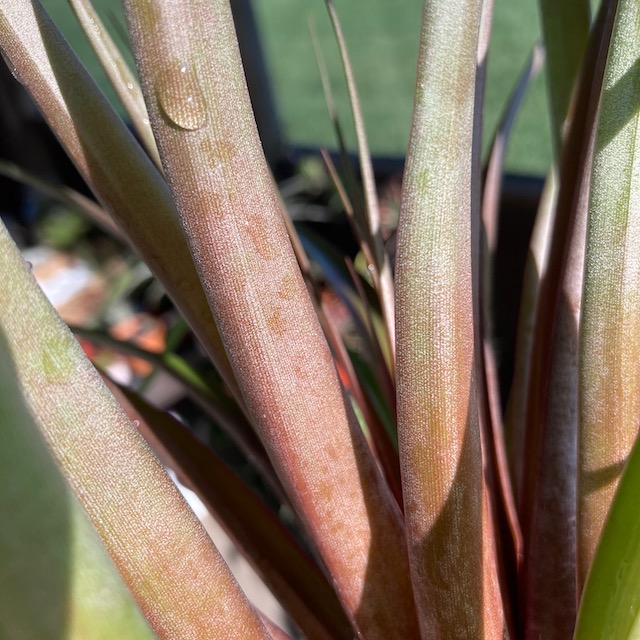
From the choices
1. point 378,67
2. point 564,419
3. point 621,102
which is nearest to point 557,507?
point 564,419

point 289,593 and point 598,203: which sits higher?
point 598,203

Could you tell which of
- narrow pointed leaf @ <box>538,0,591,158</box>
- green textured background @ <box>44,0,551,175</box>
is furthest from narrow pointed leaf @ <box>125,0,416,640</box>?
green textured background @ <box>44,0,551,175</box>

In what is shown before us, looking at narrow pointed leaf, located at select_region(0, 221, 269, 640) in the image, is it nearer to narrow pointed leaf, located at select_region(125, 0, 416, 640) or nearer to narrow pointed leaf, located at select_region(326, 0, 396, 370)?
narrow pointed leaf, located at select_region(125, 0, 416, 640)

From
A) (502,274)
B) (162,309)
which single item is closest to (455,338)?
(502,274)

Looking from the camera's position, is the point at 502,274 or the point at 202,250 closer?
the point at 202,250

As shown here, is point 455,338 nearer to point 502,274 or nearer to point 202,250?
point 202,250

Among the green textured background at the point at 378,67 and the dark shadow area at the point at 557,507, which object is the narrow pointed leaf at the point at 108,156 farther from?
the green textured background at the point at 378,67

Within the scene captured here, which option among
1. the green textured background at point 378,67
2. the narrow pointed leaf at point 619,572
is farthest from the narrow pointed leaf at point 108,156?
the green textured background at point 378,67

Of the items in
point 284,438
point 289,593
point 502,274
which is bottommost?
point 502,274
